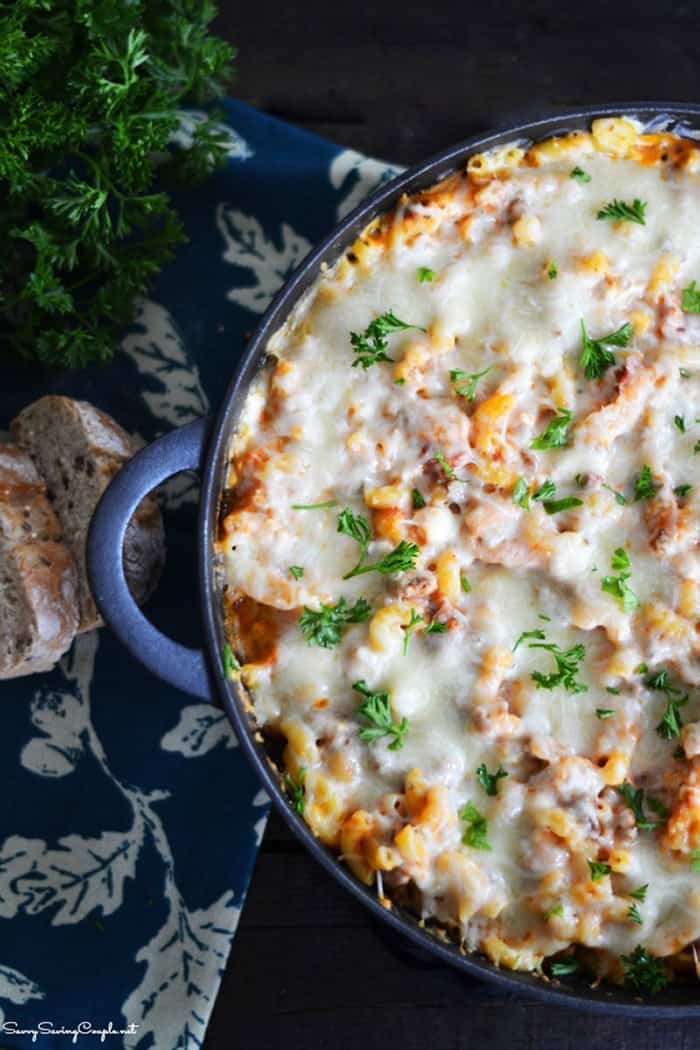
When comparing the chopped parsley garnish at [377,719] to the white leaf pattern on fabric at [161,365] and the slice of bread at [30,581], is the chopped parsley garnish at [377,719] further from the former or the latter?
the white leaf pattern on fabric at [161,365]

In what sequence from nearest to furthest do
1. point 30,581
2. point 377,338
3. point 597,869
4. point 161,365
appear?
1. point 597,869
2. point 377,338
3. point 30,581
4. point 161,365

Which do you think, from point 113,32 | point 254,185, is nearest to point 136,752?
point 254,185

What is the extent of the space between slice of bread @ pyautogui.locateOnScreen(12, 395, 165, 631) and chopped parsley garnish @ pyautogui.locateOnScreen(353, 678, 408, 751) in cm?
79

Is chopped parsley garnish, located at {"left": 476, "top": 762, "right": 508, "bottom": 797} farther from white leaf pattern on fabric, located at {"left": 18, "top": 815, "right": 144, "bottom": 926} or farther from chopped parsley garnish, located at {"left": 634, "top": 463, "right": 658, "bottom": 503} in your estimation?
white leaf pattern on fabric, located at {"left": 18, "top": 815, "right": 144, "bottom": 926}

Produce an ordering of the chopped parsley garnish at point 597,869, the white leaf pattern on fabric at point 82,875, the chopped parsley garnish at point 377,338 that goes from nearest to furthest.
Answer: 1. the chopped parsley garnish at point 597,869
2. the chopped parsley garnish at point 377,338
3. the white leaf pattern on fabric at point 82,875

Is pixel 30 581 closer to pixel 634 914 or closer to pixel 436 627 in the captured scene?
pixel 436 627

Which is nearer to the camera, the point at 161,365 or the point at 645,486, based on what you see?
the point at 645,486

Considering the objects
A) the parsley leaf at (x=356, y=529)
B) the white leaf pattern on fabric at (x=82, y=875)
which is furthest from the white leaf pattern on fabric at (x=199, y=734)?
the parsley leaf at (x=356, y=529)

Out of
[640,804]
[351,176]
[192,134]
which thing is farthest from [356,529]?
[192,134]

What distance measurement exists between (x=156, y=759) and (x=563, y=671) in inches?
47.9

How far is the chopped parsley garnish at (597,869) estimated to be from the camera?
242cm

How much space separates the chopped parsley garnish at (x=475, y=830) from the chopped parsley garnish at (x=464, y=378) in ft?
2.99

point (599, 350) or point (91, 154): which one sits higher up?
point (91, 154)

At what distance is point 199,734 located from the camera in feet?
10.2
